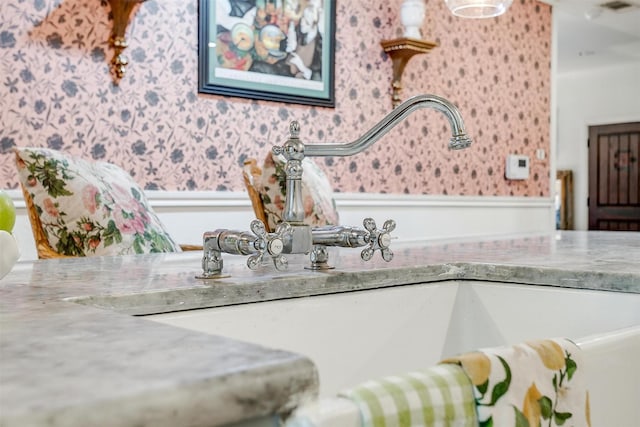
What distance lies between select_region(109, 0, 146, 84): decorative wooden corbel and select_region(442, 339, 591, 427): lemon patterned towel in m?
2.66

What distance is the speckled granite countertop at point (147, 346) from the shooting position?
0.33 meters

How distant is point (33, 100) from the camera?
273cm

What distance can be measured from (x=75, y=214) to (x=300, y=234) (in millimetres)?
831

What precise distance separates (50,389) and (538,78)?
5271mm

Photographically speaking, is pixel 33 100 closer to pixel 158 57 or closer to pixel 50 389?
pixel 158 57

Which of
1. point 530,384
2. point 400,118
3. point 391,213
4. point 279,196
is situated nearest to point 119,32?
point 279,196

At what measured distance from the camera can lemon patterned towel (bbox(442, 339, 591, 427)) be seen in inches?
20.0

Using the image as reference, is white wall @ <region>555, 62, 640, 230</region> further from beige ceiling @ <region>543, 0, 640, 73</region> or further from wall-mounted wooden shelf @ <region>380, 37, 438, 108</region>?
wall-mounted wooden shelf @ <region>380, 37, 438, 108</region>

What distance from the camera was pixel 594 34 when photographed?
636 cm

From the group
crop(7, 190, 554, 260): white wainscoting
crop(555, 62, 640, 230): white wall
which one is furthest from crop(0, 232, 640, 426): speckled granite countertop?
crop(555, 62, 640, 230): white wall

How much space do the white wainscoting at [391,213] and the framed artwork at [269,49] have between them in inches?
20.5

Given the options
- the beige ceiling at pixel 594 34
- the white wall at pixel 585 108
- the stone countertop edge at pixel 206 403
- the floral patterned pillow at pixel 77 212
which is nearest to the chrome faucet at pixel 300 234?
the stone countertop edge at pixel 206 403

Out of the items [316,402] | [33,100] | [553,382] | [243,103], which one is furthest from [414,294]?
[243,103]

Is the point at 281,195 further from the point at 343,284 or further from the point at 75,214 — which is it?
the point at 343,284
